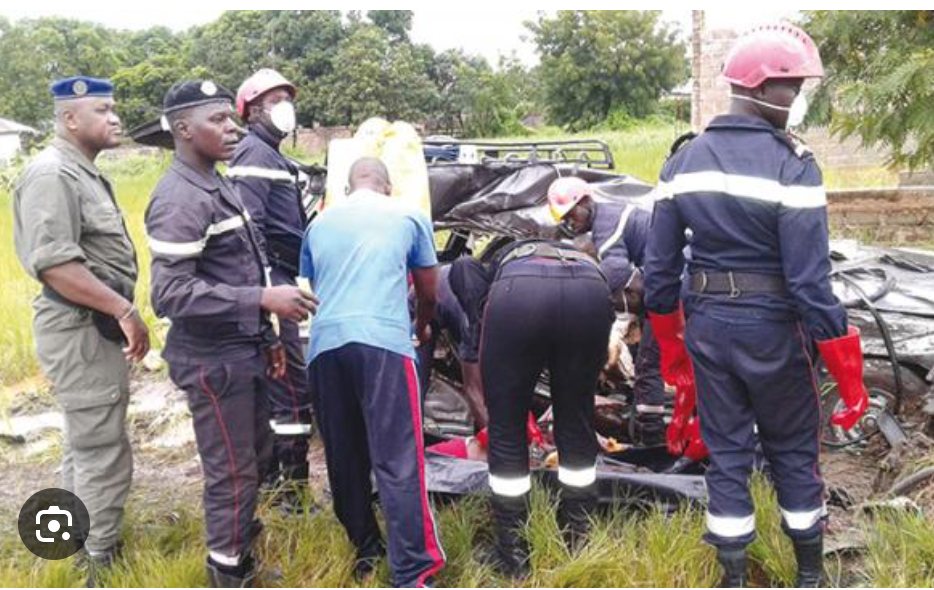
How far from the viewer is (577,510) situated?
11.5 ft

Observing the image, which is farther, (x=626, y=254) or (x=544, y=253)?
Answer: (x=626, y=254)

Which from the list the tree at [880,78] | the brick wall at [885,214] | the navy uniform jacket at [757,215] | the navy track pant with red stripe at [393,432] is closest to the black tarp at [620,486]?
the navy track pant with red stripe at [393,432]

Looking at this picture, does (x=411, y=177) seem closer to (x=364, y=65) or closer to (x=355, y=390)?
(x=355, y=390)

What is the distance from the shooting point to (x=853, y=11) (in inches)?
226

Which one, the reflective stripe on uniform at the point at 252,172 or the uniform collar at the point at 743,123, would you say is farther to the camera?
the reflective stripe on uniform at the point at 252,172

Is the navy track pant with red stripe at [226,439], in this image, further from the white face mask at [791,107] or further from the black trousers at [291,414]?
the white face mask at [791,107]

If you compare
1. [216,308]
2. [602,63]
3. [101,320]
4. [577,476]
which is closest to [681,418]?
[577,476]

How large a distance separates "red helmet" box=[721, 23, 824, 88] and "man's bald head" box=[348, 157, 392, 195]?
1333 mm

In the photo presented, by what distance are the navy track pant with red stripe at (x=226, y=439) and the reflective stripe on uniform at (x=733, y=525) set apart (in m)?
1.72

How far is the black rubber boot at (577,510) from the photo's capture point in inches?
137

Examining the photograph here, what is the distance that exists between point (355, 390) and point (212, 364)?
1.74 ft

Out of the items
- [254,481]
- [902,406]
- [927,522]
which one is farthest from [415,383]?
[902,406]

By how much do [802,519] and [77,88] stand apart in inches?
125

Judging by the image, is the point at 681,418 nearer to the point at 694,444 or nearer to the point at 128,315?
the point at 694,444
